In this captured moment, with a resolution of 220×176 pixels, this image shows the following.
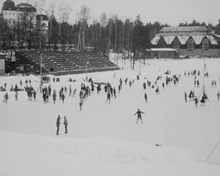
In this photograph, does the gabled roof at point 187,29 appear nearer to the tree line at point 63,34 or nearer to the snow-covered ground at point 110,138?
the tree line at point 63,34

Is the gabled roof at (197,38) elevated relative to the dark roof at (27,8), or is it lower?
lower

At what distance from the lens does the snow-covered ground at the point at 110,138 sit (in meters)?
10.7

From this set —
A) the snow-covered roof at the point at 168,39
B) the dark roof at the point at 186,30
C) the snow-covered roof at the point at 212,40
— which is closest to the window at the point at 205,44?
the snow-covered roof at the point at 212,40

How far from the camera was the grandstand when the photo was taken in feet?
151

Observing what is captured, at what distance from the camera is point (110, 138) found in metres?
14.8

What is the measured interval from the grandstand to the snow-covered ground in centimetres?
1914

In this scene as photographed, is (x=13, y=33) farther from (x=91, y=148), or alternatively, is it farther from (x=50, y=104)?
(x=91, y=148)

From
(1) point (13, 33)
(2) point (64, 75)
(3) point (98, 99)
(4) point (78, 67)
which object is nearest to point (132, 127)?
(3) point (98, 99)

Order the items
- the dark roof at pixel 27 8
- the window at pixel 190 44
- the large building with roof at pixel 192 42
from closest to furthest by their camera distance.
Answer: the dark roof at pixel 27 8 < the large building with roof at pixel 192 42 < the window at pixel 190 44

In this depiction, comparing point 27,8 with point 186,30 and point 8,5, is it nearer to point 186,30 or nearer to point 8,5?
point 8,5

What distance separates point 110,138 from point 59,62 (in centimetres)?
3749

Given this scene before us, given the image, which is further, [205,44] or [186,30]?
[186,30]

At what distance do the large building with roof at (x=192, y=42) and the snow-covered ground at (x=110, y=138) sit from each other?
72597mm

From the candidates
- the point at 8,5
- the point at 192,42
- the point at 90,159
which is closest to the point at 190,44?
the point at 192,42
